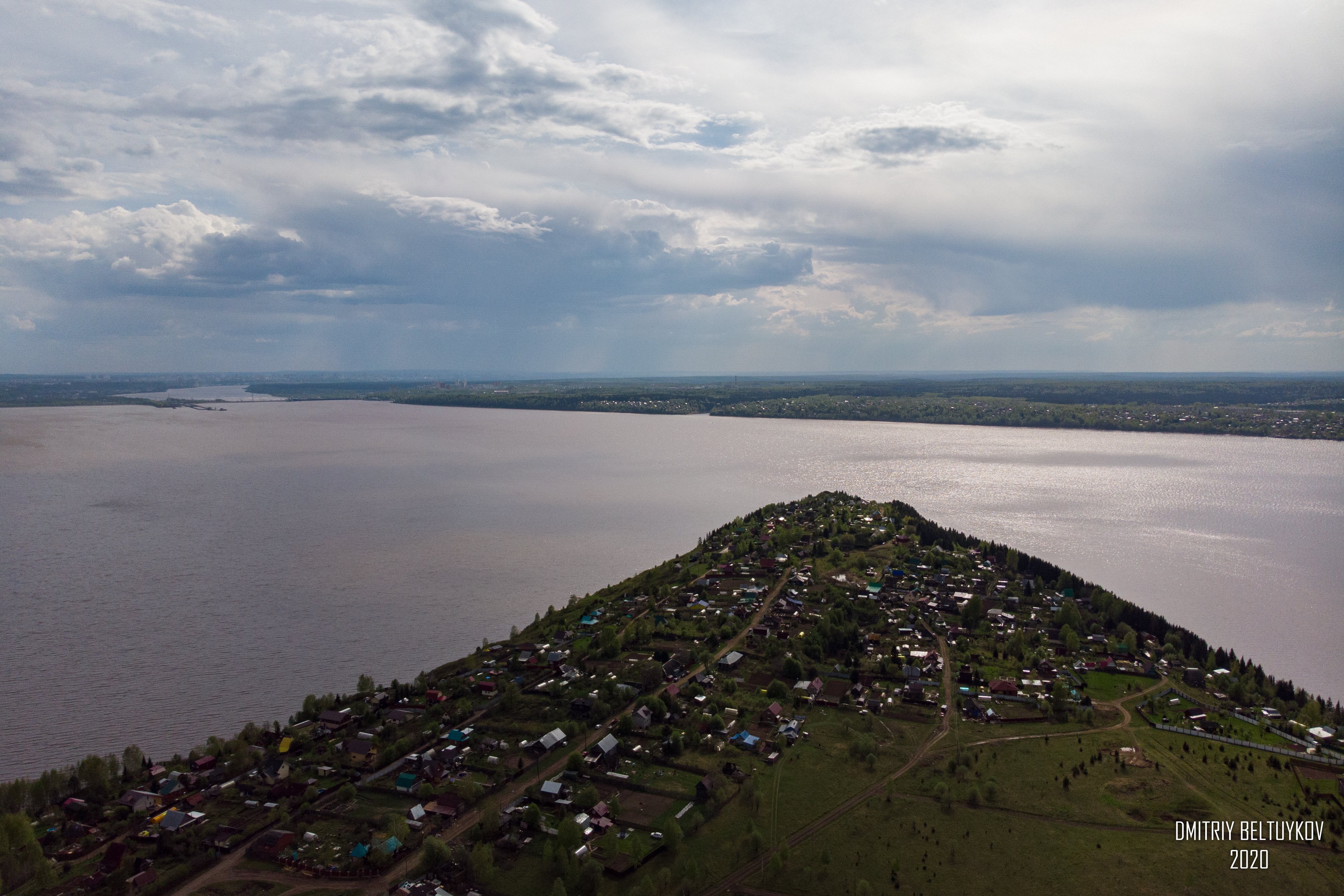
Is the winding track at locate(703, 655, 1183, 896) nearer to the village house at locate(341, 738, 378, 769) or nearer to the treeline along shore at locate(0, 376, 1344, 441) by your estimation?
the village house at locate(341, 738, 378, 769)

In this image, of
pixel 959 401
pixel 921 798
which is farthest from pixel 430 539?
pixel 959 401

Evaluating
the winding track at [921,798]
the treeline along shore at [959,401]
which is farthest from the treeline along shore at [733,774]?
the treeline along shore at [959,401]

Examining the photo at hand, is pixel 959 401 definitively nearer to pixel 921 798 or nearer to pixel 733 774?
pixel 921 798

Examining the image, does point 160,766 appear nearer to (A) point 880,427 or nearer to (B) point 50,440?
(B) point 50,440

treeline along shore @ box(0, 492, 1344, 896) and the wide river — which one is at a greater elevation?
the wide river

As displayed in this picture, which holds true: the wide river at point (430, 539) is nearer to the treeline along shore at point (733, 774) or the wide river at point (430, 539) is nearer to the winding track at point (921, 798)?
the treeline along shore at point (733, 774)

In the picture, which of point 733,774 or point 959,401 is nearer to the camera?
point 733,774

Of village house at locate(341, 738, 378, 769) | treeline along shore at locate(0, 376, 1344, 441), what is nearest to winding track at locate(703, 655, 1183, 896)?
village house at locate(341, 738, 378, 769)
